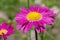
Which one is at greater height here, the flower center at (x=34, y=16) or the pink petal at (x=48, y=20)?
the flower center at (x=34, y=16)

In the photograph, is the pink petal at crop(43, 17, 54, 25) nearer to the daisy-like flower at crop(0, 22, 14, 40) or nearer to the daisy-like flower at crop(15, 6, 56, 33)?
the daisy-like flower at crop(15, 6, 56, 33)

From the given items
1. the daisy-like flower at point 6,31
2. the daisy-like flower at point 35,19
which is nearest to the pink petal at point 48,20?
the daisy-like flower at point 35,19

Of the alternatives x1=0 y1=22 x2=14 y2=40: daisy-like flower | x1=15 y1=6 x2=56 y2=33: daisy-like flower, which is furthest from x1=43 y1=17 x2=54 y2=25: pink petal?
x1=0 y1=22 x2=14 y2=40: daisy-like flower

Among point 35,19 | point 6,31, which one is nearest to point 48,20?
point 35,19

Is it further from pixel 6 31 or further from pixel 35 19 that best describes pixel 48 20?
pixel 6 31

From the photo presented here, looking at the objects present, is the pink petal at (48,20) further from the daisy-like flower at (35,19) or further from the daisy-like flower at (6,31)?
the daisy-like flower at (6,31)

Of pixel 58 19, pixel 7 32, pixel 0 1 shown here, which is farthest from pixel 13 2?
pixel 7 32

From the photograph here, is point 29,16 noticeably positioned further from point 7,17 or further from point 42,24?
point 7,17

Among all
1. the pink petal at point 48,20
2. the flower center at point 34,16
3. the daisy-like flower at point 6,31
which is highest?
the flower center at point 34,16
